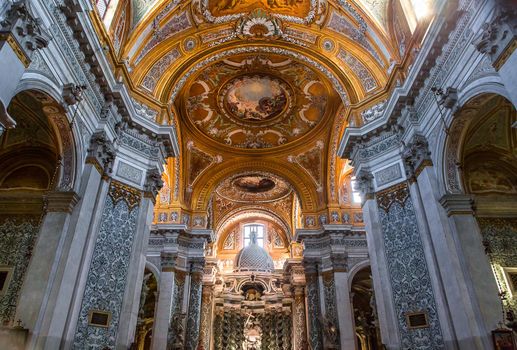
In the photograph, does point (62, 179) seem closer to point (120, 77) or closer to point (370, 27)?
point (120, 77)

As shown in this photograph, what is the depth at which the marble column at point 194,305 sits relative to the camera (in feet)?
54.1

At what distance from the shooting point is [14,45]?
5.97 metres

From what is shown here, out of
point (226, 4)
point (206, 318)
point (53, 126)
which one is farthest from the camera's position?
point (206, 318)

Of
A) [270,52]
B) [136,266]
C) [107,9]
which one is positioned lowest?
[136,266]

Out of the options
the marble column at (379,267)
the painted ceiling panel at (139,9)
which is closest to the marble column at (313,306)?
the marble column at (379,267)

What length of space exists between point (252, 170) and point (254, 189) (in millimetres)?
4276

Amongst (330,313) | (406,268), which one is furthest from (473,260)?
(330,313)

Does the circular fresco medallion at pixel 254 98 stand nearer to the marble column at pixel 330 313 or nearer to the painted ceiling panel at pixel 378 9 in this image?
the painted ceiling panel at pixel 378 9

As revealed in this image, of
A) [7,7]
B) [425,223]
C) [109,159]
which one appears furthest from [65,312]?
[425,223]

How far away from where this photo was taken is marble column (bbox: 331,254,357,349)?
50.7 ft

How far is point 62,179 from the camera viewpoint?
29.0 ft

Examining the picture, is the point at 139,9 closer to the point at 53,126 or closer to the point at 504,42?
the point at 53,126

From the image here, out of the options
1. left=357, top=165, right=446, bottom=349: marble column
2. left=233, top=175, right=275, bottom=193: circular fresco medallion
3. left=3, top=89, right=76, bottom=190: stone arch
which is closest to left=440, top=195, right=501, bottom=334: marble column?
left=357, top=165, right=446, bottom=349: marble column

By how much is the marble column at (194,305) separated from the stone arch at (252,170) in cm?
281
